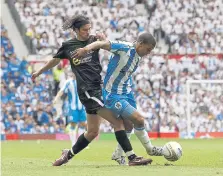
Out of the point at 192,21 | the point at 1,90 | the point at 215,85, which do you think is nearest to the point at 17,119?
the point at 1,90

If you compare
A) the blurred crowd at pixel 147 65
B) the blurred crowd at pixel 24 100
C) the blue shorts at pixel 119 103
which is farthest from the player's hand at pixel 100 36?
the blurred crowd at pixel 24 100

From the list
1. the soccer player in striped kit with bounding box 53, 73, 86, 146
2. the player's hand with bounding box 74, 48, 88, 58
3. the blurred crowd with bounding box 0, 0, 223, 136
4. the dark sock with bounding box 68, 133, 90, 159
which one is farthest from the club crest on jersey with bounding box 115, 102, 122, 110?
the blurred crowd with bounding box 0, 0, 223, 136

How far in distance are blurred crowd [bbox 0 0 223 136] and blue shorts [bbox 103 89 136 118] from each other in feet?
48.6

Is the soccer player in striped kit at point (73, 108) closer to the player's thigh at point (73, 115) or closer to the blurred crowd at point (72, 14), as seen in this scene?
the player's thigh at point (73, 115)

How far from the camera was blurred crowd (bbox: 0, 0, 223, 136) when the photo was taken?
97.2 ft

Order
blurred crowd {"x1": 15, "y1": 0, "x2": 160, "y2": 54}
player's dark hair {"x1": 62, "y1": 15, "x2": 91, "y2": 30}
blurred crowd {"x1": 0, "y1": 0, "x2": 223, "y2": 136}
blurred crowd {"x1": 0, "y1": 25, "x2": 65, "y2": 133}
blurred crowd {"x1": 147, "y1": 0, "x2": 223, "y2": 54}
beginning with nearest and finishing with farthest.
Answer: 1. player's dark hair {"x1": 62, "y1": 15, "x2": 91, "y2": 30}
2. blurred crowd {"x1": 0, "y1": 0, "x2": 223, "y2": 136}
3. blurred crowd {"x1": 0, "y1": 25, "x2": 65, "y2": 133}
4. blurred crowd {"x1": 15, "y1": 0, "x2": 160, "y2": 54}
5. blurred crowd {"x1": 147, "y1": 0, "x2": 223, "y2": 54}

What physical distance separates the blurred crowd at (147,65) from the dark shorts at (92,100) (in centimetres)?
1491

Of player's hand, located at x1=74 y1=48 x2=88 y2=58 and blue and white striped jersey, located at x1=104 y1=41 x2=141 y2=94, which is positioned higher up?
player's hand, located at x1=74 y1=48 x2=88 y2=58

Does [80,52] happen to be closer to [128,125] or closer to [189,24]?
[128,125]

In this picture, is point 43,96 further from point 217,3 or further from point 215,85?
point 217,3

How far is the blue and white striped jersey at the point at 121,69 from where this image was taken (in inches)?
498

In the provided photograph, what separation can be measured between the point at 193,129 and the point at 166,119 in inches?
72.9

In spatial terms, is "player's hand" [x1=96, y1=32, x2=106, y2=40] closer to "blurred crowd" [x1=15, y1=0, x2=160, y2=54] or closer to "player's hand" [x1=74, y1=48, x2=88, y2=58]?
"player's hand" [x1=74, y1=48, x2=88, y2=58]

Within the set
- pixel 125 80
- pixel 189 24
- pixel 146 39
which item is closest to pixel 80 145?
pixel 125 80
